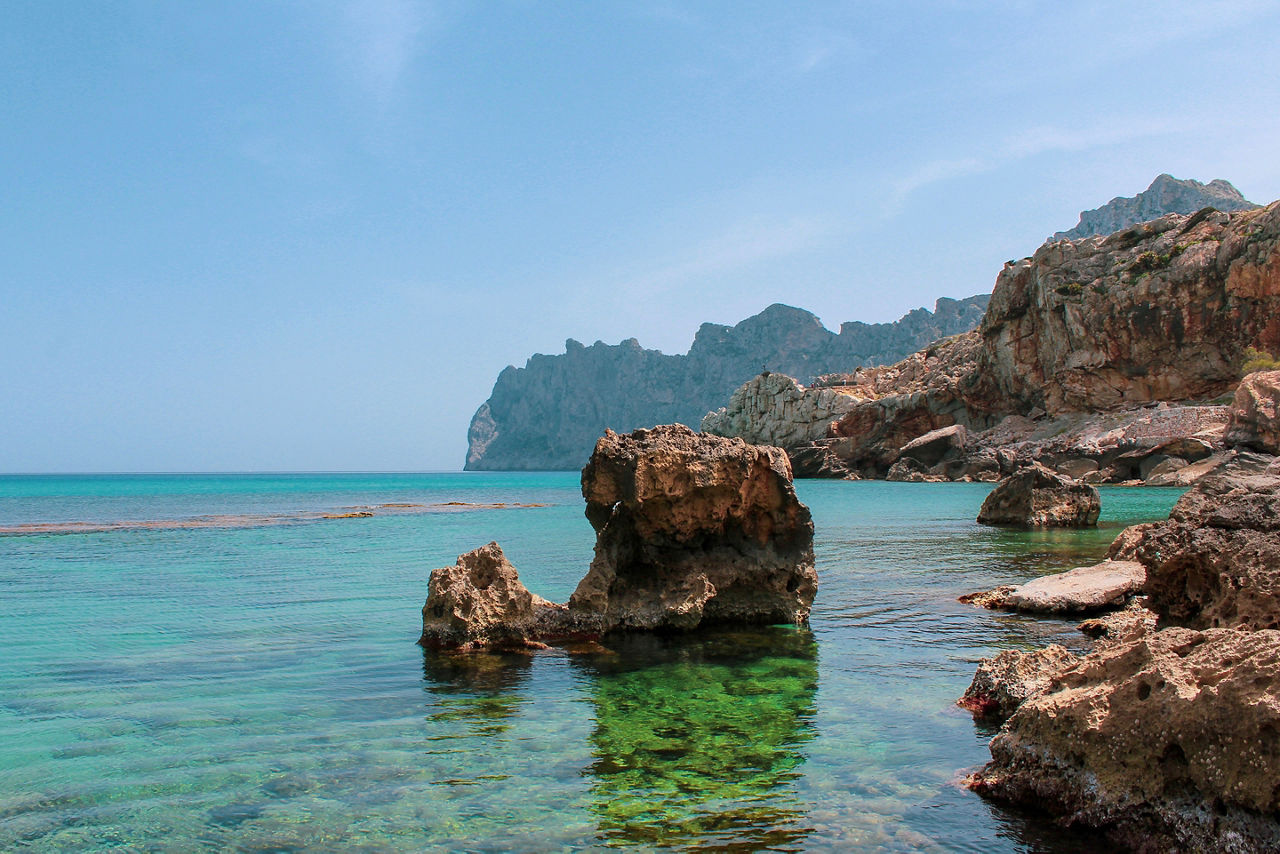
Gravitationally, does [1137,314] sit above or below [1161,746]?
above

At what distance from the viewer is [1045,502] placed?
95.9 ft

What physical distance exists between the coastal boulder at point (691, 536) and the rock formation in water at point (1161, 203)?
183934mm

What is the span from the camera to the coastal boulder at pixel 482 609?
11320 mm

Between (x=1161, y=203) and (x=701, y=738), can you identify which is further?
(x=1161, y=203)

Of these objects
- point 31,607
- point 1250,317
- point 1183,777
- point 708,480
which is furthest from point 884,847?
point 1250,317

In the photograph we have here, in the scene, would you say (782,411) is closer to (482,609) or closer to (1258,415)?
(1258,415)

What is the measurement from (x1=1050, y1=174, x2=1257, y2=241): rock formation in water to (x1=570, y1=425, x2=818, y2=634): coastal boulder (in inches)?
7241

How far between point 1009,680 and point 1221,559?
2.57 meters

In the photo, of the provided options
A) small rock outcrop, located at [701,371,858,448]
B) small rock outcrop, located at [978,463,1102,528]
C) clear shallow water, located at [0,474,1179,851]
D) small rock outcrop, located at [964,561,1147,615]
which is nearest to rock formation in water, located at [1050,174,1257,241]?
small rock outcrop, located at [701,371,858,448]

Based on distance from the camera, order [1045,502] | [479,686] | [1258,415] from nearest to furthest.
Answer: [479,686], [1045,502], [1258,415]

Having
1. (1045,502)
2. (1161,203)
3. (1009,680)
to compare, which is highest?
(1161,203)

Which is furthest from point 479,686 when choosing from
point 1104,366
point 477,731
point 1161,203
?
point 1161,203

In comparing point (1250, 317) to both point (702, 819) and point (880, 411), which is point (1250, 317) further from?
point (702, 819)

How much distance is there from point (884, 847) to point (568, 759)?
9.17 ft
